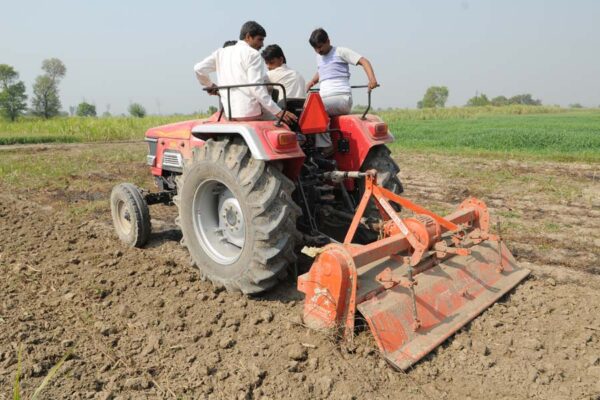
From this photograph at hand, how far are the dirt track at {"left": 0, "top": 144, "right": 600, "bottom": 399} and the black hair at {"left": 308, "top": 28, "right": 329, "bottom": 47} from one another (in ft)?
7.04

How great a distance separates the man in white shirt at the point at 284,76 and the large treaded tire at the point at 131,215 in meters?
1.89

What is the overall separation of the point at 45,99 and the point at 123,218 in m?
59.7

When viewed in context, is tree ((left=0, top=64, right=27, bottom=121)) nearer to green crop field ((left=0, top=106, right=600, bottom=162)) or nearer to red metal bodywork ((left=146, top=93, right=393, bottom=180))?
green crop field ((left=0, top=106, right=600, bottom=162))

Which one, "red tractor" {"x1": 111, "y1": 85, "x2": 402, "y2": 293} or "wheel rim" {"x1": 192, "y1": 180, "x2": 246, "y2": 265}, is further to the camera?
"wheel rim" {"x1": 192, "y1": 180, "x2": 246, "y2": 265}

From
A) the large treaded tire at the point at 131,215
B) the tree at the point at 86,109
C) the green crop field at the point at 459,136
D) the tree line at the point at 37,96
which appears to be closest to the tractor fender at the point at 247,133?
the large treaded tire at the point at 131,215

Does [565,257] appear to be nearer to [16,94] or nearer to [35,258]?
[35,258]

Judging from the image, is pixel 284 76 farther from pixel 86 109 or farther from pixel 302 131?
pixel 86 109

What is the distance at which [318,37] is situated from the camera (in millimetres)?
3975

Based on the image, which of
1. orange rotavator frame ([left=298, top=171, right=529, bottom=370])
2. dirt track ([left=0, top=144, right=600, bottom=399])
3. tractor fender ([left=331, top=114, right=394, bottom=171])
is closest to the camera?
dirt track ([left=0, top=144, right=600, bottom=399])

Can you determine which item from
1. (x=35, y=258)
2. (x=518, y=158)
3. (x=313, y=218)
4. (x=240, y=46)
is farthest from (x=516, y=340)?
(x=518, y=158)

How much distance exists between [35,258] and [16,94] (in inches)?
2335

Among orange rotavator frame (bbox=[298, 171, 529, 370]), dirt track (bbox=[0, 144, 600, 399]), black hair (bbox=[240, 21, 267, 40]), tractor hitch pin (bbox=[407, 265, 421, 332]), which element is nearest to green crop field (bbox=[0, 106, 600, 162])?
dirt track (bbox=[0, 144, 600, 399])

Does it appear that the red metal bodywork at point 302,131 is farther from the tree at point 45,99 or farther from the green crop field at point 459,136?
the tree at point 45,99

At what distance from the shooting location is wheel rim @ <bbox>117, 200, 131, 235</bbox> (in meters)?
4.84
